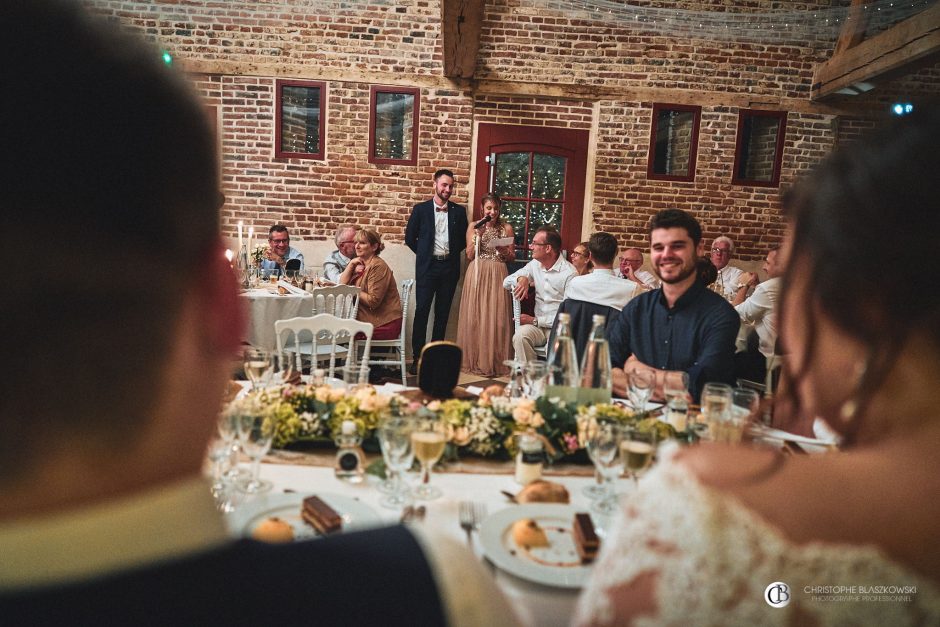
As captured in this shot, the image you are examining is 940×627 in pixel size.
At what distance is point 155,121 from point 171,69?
5cm

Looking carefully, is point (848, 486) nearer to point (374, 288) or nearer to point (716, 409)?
point (716, 409)

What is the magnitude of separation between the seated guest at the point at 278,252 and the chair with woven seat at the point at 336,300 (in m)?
1.23

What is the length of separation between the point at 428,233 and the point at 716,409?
15.4 feet

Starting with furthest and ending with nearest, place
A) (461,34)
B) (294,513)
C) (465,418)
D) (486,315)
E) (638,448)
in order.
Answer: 1. (486,315)
2. (461,34)
3. (465,418)
4. (638,448)
5. (294,513)

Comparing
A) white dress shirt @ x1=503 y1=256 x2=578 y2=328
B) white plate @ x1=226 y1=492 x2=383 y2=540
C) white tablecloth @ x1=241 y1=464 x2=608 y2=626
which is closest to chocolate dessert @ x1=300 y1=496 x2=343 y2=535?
white plate @ x1=226 y1=492 x2=383 y2=540

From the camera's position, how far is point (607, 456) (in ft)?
4.22

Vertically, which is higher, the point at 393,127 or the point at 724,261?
the point at 393,127

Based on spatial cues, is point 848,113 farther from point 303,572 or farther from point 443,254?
point 303,572

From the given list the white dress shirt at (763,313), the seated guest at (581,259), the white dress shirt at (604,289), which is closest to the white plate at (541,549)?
the white dress shirt at (604,289)

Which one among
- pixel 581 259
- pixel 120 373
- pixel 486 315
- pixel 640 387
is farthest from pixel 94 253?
pixel 581 259

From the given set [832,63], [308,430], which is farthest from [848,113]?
[308,430]

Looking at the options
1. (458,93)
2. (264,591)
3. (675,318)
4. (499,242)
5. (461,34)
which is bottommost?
(675,318)

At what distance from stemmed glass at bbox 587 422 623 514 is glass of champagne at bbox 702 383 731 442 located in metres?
0.42

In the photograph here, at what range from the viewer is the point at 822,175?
649 millimetres
